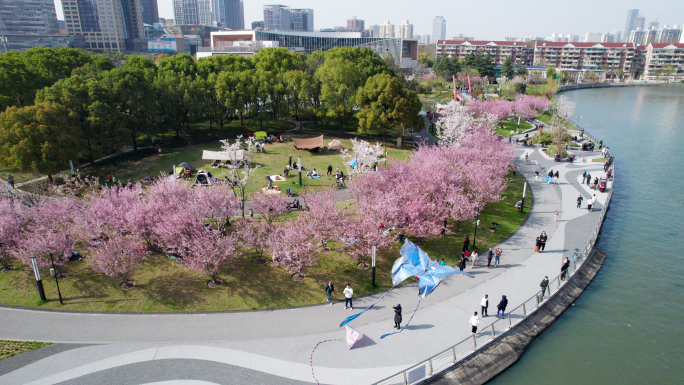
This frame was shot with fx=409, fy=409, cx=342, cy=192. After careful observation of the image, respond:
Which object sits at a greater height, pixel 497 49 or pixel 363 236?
pixel 497 49

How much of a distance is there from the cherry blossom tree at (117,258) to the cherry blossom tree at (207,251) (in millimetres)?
2733

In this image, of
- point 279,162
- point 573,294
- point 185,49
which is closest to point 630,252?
point 573,294

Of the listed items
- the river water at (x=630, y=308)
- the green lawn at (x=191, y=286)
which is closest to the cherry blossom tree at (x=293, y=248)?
the green lawn at (x=191, y=286)

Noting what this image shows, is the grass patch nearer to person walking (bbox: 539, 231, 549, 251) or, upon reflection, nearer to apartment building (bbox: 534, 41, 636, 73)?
person walking (bbox: 539, 231, 549, 251)

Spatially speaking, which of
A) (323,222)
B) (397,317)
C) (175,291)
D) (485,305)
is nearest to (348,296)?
(397,317)

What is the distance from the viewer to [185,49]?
190875 millimetres

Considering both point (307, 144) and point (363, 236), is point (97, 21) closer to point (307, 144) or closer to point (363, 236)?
point (307, 144)

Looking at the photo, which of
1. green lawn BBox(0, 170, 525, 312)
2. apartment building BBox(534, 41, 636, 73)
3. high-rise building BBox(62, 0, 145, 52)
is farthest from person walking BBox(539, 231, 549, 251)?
high-rise building BBox(62, 0, 145, 52)

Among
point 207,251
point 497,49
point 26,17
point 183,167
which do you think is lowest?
point 183,167

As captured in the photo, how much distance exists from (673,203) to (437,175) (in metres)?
26.2

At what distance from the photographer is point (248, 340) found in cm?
1808

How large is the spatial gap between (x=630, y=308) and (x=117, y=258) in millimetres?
27732

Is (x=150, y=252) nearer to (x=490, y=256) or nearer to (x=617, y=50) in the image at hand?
(x=490, y=256)

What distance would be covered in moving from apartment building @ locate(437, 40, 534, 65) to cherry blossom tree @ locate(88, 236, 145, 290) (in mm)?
179311
